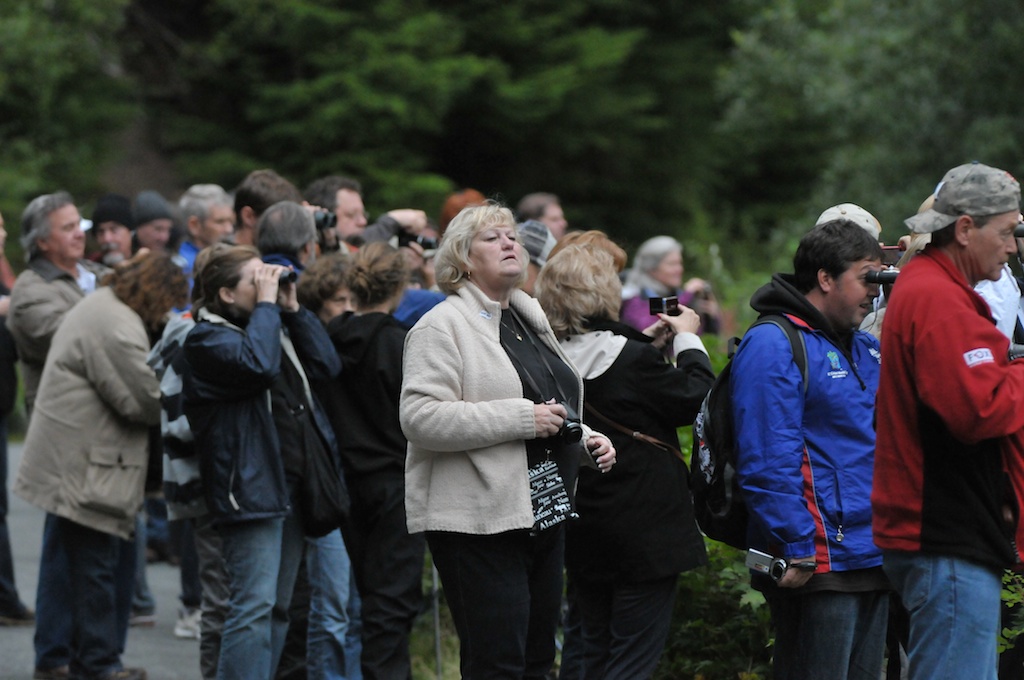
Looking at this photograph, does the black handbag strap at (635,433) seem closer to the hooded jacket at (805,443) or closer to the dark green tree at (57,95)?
the hooded jacket at (805,443)

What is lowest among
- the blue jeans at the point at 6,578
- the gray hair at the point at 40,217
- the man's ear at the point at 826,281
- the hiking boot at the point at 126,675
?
the hiking boot at the point at 126,675

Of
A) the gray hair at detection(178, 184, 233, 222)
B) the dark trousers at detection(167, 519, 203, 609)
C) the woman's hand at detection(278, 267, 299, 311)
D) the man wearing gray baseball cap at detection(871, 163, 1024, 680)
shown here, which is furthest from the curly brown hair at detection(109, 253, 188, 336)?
the man wearing gray baseball cap at detection(871, 163, 1024, 680)

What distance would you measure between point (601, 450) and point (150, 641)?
13.1 ft

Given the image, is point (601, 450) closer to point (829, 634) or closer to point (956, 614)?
point (829, 634)

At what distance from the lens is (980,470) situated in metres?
4.11

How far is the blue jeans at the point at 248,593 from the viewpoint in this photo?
19.1 ft

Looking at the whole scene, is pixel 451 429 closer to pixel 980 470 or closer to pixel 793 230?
pixel 980 470

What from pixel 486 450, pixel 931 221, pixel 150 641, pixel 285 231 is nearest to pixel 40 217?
pixel 285 231

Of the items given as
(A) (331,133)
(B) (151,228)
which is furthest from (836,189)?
(B) (151,228)

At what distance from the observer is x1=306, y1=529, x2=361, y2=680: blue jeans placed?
630 centimetres

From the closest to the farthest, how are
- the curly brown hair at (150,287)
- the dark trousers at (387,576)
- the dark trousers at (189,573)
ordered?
1. the dark trousers at (387,576)
2. the curly brown hair at (150,287)
3. the dark trousers at (189,573)

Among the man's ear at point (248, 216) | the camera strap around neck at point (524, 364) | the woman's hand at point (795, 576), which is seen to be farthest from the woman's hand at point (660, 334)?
the man's ear at point (248, 216)

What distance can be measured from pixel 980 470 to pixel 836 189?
611 inches

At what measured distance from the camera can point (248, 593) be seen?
582cm
